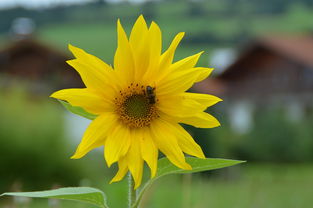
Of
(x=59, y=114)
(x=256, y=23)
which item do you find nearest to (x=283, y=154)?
(x=59, y=114)

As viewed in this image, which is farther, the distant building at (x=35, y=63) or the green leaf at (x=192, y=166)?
the distant building at (x=35, y=63)

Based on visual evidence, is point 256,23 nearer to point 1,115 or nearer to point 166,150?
point 1,115

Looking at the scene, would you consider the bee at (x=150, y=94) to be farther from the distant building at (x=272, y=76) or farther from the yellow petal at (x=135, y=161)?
the distant building at (x=272, y=76)

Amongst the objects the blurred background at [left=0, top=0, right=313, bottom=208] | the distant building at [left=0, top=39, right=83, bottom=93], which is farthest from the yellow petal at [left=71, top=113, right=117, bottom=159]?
the distant building at [left=0, top=39, right=83, bottom=93]

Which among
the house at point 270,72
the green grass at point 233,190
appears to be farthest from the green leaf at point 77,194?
the house at point 270,72

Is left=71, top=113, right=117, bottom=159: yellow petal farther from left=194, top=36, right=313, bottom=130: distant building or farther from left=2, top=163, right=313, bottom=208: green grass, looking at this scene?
left=194, top=36, right=313, bottom=130: distant building

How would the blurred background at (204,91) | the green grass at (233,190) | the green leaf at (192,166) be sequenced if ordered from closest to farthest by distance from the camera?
the green leaf at (192,166) < the green grass at (233,190) < the blurred background at (204,91)
